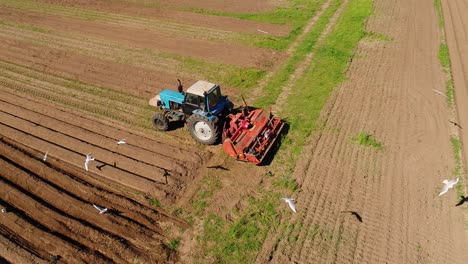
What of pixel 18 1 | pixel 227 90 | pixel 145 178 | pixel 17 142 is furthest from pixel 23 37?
pixel 145 178

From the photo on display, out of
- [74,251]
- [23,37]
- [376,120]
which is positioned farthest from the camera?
[23,37]

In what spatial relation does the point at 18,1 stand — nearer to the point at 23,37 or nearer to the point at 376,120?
the point at 23,37

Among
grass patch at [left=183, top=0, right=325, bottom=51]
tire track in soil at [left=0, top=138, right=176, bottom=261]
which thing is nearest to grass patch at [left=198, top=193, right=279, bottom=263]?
tire track in soil at [left=0, top=138, right=176, bottom=261]

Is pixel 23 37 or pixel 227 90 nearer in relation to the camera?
pixel 227 90

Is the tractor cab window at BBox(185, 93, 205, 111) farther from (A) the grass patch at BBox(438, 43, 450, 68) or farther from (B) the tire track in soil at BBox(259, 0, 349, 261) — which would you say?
(A) the grass patch at BBox(438, 43, 450, 68)

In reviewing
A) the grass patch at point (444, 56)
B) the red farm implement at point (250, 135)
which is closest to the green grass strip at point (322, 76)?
the red farm implement at point (250, 135)

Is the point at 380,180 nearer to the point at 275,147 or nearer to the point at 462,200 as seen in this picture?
the point at 462,200
